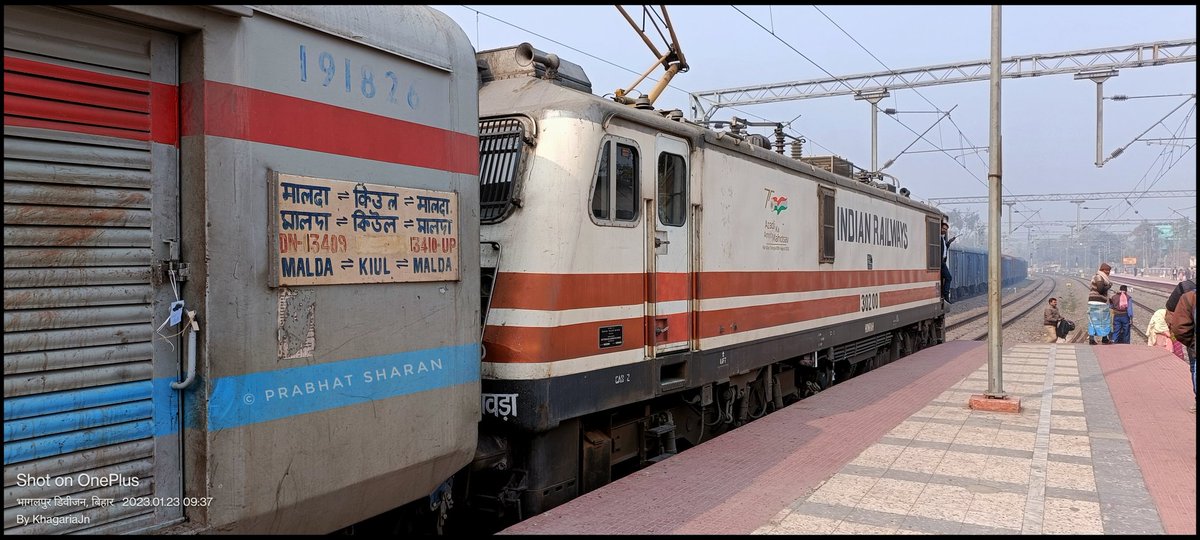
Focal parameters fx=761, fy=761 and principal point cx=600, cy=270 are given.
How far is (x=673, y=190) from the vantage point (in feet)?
21.4

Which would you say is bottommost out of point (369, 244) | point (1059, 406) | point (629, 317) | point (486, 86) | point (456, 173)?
point (1059, 406)

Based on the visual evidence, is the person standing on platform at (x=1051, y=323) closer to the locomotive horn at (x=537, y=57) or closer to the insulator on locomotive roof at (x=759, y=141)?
the insulator on locomotive roof at (x=759, y=141)

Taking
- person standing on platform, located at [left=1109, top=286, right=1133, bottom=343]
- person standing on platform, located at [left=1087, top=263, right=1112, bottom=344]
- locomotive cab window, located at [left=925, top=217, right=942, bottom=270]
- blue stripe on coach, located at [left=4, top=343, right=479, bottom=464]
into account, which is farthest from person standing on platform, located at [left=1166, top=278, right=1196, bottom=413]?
person standing on platform, located at [left=1109, top=286, right=1133, bottom=343]

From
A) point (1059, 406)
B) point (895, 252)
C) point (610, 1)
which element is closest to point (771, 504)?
point (610, 1)

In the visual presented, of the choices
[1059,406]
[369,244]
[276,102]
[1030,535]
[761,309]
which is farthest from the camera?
[1059,406]

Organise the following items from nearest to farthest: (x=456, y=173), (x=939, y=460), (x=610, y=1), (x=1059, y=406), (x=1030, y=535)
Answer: (x=456, y=173) → (x=610, y=1) → (x=1030, y=535) → (x=939, y=460) → (x=1059, y=406)

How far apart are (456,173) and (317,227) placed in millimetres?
944

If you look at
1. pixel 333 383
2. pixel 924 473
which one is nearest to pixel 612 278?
pixel 333 383

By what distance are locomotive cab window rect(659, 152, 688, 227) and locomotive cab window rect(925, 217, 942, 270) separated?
11.8m

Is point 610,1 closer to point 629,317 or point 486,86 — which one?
point 486,86

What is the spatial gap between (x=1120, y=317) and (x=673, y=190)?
55.8 ft

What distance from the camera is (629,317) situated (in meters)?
5.93

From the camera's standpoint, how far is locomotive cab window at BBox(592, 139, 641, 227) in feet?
18.4

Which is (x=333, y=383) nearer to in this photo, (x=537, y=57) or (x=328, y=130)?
(x=328, y=130)
